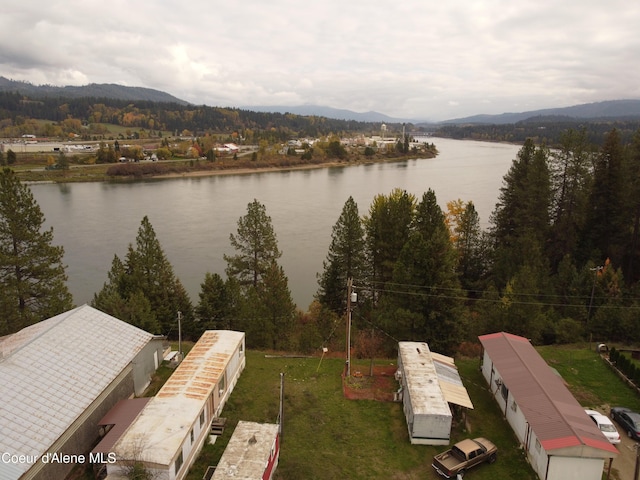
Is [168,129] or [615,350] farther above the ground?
[168,129]

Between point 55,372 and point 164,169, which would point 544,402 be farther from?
point 164,169

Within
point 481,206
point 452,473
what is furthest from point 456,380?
point 481,206

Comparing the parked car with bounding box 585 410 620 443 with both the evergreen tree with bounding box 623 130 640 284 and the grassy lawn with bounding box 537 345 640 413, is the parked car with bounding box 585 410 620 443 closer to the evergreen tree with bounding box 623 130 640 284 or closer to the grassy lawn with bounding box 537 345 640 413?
the grassy lawn with bounding box 537 345 640 413

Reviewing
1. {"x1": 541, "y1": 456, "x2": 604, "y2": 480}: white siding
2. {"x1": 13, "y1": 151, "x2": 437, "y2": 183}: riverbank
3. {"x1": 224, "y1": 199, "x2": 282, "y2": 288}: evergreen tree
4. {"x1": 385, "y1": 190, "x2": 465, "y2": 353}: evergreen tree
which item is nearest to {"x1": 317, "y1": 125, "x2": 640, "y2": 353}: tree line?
{"x1": 385, "y1": 190, "x2": 465, "y2": 353}: evergreen tree

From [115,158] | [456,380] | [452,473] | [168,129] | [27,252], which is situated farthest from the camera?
[168,129]

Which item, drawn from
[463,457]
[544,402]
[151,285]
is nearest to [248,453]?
[463,457]

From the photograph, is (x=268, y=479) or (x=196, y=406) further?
(x=196, y=406)

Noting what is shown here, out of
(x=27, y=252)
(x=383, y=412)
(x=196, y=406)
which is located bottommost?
(x=383, y=412)

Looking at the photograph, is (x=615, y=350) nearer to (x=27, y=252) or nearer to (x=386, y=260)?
(x=386, y=260)
